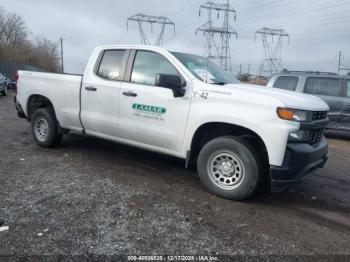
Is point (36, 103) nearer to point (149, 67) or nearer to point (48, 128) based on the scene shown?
point (48, 128)

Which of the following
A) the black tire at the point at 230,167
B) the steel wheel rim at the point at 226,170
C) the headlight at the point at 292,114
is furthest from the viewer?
the steel wheel rim at the point at 226,170

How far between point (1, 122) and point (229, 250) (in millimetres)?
8724

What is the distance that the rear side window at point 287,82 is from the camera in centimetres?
1098

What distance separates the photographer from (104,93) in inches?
235

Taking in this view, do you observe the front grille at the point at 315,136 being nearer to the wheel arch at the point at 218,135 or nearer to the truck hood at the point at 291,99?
the truck hood at the point at 291,99

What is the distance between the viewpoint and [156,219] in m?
4.17

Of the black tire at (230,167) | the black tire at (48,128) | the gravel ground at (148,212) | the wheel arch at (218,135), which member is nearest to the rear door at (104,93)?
the gravel ground at (148,212)

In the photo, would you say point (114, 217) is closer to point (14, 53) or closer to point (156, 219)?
point (156, 219)

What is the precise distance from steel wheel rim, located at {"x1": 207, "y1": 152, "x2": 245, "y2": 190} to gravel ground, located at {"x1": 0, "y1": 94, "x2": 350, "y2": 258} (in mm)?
259

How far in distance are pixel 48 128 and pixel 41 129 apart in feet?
1.06

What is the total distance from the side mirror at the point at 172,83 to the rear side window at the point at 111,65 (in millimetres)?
1200

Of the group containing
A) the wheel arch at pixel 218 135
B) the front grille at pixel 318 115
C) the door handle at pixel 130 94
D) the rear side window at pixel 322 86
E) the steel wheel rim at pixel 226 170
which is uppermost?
the rear side window at pixel 322 86

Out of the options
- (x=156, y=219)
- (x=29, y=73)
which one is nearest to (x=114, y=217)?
(x=156, y=219)

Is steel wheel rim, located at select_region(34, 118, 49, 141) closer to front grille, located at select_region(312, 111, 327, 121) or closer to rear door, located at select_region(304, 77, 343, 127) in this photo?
front grille, located at select_region(312, 111, 327, 121)
